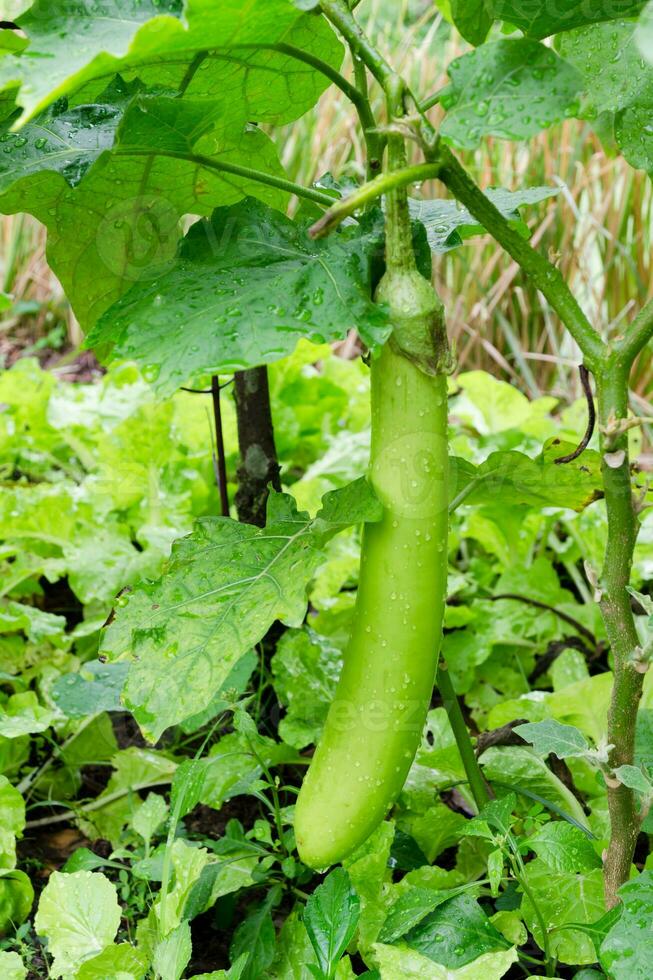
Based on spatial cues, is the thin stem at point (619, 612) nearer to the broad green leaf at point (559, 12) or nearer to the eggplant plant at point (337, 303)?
the eggplant plant at point (337, 303)

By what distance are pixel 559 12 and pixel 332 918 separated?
0.68 metres

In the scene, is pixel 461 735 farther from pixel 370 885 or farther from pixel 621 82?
pixel 621 82

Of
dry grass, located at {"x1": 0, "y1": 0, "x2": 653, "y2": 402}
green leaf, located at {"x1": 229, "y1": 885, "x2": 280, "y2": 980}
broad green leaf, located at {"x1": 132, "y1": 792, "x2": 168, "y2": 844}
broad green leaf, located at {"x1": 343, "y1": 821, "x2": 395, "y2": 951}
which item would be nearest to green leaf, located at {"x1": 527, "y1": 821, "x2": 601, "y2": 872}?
broad green leaf, located at {"x1": 343, "y1": 821, "x2": 395, "y2": 951}

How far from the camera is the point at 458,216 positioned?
2.81 feet

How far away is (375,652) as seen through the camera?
26.5 inches

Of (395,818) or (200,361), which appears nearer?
(200,361)

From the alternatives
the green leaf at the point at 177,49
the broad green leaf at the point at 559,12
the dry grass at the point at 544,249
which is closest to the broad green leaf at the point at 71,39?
the green leaf at the point at 177,49

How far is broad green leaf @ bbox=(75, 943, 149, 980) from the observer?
0.79 m

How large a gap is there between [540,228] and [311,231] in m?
2.60

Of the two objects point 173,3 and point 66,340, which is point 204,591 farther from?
point 66,340

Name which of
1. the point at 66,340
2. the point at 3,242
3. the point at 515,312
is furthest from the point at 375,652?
the point at 3,242

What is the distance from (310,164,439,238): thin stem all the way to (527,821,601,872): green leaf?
1.68 feet

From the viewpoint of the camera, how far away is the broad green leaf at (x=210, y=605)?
0.66 m

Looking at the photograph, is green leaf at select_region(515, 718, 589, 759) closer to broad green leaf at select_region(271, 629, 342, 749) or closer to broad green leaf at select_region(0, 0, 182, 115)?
broad green leaf at select_region(271, 629, 342, 749)
